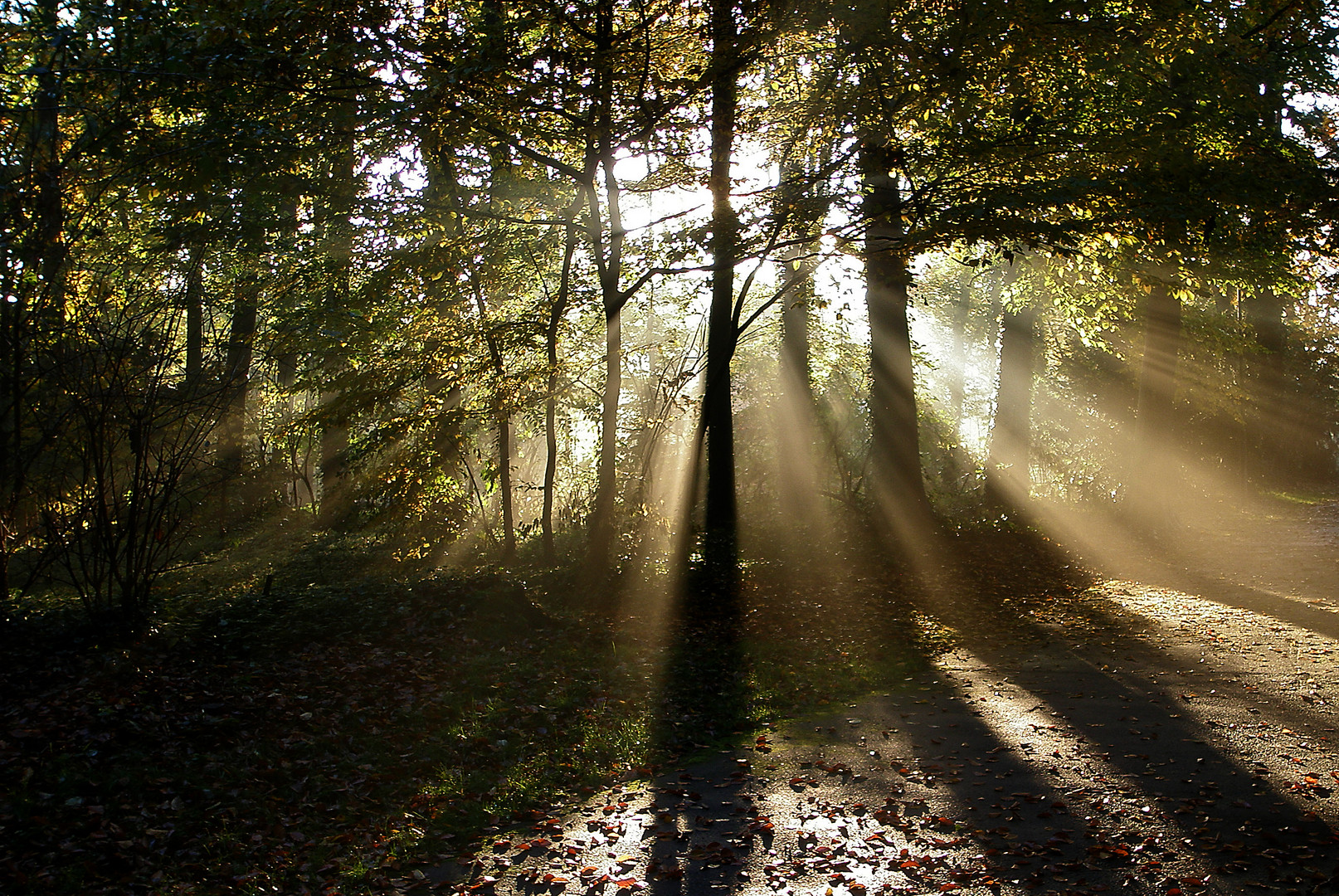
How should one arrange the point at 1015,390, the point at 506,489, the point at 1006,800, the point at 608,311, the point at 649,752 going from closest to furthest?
the point at 1006,800 → the point at 649,752 → the point at 608,311 → the point at 506,489 → the point at 1015,390

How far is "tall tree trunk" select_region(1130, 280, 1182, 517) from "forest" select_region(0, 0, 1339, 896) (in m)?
0.08

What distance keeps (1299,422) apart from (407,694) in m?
30.7

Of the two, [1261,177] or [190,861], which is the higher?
[1261,177]

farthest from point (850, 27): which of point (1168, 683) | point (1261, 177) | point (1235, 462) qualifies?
point (1235, 462)

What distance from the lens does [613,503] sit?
39.2ft

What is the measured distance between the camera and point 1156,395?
17.7 meters

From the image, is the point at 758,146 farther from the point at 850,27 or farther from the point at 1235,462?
the point at 1235,462

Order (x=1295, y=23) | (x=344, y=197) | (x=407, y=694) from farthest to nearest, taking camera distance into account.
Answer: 1. (x=1295, y=23)
2. (x=344, y=197)
3. (x=407, y=694)

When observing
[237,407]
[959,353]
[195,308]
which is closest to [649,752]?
[237,407]

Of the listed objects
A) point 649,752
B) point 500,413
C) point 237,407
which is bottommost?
point 649,752

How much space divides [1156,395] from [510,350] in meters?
13.1

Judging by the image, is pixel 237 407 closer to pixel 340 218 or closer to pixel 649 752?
pixel 340 218

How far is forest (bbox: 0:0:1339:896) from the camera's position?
6.84m

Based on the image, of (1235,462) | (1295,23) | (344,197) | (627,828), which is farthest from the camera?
(1235,462)
